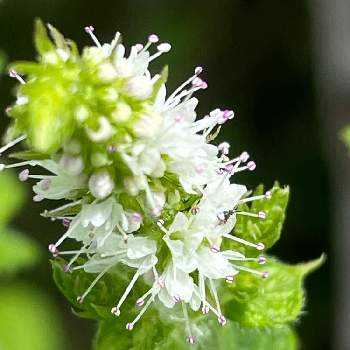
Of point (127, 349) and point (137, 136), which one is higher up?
point (137, 136)

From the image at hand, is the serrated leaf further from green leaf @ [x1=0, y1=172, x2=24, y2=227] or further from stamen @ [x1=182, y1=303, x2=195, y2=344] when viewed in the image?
green leaf @ [x1=0, y1=172, x2=24, y2=227]

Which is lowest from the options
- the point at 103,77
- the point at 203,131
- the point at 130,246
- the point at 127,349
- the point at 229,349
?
the point at 229,349

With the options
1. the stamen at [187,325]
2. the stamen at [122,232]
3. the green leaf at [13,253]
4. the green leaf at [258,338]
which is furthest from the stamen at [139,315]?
the green leaf at [13,253]

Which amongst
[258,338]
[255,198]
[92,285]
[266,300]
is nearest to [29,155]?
[92,285]

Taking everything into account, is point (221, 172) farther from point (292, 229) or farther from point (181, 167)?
point (292, 229)

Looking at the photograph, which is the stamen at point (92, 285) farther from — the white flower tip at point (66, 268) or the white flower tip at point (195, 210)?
the white flower tip at point (195, 210)

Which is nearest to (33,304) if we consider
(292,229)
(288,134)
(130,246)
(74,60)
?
(292,229)

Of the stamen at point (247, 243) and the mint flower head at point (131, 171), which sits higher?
the mint flower head at point (131, 171)
